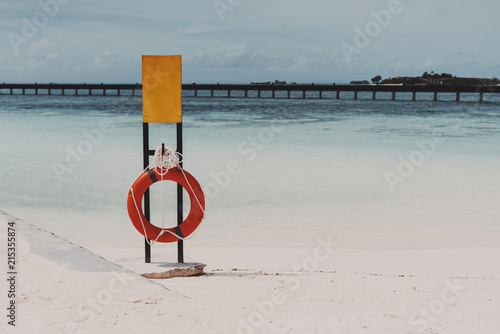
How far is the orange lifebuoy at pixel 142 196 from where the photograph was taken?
3.21 m

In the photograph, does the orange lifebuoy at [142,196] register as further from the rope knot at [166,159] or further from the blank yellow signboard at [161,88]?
the blank yellow signboard at [161,88]

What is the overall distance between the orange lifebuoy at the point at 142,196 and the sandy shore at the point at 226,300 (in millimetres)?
206

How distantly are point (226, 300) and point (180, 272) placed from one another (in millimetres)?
655

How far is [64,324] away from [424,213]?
5049mm

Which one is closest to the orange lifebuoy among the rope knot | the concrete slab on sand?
the rope knot

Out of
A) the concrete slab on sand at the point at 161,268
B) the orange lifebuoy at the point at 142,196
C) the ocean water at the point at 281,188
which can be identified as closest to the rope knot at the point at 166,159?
the orange lifebuoy at the point at 142,196

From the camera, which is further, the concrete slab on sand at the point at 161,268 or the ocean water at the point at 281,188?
the ocean water at the point at 281,188

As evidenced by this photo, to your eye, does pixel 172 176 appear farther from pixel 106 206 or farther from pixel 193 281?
pixel 106 206

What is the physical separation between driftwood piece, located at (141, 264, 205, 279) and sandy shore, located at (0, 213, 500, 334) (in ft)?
0.21

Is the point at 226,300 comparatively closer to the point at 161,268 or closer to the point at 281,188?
the point at 161,268

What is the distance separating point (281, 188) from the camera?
7836 millimetres

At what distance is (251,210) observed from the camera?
6332mm

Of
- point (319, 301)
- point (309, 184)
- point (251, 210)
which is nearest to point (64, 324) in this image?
point (319, 301)

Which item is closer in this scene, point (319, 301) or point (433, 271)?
point (319, 301)
